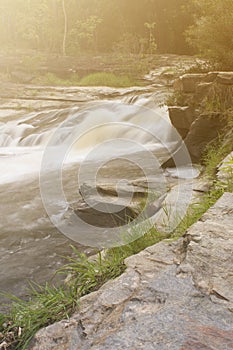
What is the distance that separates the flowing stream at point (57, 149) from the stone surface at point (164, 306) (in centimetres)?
155

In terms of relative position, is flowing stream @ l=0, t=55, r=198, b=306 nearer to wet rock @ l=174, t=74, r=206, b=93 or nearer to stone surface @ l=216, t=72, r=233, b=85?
wet rock @ l=174, t=74, r=206, b=93

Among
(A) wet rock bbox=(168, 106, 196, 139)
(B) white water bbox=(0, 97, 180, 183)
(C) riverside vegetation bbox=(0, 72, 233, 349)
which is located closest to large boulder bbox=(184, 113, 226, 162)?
(A) wet rock bbox=(168, 106, 196, 139)

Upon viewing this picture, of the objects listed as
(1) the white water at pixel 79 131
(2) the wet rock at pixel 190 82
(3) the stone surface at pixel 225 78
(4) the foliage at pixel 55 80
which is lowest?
(4) the foliage at pixel 55 80

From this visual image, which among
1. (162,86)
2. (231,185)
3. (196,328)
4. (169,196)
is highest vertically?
(196,328)

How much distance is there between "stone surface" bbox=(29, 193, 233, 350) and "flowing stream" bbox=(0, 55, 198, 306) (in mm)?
1553

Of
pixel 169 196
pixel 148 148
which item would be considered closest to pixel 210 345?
pixel 169 196

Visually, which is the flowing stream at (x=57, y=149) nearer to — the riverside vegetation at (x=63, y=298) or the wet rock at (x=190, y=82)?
the riverside vegetation at (x=63, y=298)

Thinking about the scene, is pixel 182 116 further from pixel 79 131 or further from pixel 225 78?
pixel 79 131

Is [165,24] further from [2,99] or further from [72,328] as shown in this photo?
[72,328]

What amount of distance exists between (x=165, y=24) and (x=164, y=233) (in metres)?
28.2

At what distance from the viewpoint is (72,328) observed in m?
1.99

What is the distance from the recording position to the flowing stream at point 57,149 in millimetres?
4270

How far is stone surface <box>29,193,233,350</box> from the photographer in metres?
1.70

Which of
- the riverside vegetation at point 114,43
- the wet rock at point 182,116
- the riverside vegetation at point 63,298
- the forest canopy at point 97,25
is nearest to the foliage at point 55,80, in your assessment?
the riverside vegetation at point 114,43
